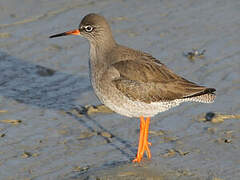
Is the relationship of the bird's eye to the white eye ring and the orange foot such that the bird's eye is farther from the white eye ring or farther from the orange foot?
the orange foot

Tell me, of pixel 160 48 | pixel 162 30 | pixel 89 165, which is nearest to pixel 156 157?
pixel 89 165

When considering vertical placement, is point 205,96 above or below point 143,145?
above

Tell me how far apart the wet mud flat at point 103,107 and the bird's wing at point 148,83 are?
75cm

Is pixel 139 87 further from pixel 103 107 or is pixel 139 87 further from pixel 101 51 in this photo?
pixel 103 107

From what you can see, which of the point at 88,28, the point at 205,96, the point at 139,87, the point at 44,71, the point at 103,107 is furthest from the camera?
the point at 44,71

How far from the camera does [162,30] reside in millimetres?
11945

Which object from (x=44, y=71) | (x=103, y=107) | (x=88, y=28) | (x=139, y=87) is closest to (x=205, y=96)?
(x=139, y=87)

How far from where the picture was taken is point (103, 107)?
9.66 metres

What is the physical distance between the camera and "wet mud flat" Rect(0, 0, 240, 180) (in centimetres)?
784

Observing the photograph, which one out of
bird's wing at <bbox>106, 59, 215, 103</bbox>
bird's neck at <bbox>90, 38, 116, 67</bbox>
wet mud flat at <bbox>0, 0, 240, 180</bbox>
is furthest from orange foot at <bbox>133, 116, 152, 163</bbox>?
bird's neck at <bbox>90, 38, 116, 67</bbox>

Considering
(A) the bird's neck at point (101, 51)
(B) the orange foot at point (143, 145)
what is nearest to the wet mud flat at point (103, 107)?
(B) the orange foot at point (143, 145)

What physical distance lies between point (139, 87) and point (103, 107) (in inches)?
67.3

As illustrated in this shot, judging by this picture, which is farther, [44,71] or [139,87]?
[44,71]

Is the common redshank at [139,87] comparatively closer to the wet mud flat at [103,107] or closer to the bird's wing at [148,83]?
the bird's wing at [148,83]
